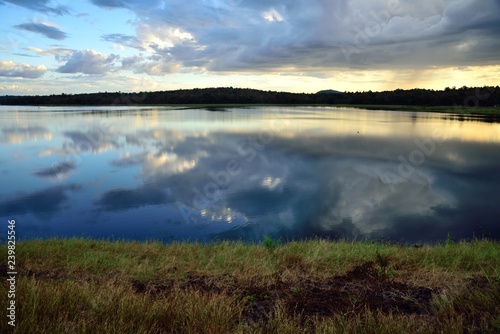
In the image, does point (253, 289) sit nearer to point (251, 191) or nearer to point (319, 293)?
point (319, 293)

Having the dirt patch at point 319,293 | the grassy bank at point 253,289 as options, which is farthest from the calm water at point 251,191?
the dirt patch at point 319,293

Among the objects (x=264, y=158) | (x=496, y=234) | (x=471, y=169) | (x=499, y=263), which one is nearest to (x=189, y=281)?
(x=499, y=263)

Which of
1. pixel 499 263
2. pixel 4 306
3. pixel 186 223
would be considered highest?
pixel 4 306

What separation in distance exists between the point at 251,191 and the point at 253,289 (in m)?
12.6

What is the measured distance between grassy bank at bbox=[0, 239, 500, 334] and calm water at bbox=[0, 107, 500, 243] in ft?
13.1

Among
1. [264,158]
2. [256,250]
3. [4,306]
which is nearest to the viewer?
[4,306]

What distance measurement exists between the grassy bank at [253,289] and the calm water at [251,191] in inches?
157

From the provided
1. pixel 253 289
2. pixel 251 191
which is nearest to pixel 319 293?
pixel 253 289

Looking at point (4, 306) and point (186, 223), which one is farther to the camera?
point (186, 223)

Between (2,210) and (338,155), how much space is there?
2372 centimetres

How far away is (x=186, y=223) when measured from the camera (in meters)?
14.4

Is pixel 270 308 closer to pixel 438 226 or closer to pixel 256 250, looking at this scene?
pixel 256 250

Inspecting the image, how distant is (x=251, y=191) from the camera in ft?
62.0

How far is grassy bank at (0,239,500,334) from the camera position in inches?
187
